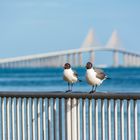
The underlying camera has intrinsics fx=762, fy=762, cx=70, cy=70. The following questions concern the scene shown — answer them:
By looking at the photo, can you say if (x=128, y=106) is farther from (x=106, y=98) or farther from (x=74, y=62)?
(x=74, y=62)

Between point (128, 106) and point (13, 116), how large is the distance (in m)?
1.32

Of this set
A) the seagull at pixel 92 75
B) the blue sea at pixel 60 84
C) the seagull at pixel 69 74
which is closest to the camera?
the seagull at pixel 92 75

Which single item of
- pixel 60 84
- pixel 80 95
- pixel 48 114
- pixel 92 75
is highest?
pixel 92 75

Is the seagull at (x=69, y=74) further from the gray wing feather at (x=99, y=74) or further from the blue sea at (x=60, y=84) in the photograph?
the blue sea at (x=60, y=84)

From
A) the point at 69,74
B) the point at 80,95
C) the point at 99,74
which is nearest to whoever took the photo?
the point at 80,95

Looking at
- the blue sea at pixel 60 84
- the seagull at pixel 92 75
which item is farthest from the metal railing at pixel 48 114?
the blue sea at pixel 60 84

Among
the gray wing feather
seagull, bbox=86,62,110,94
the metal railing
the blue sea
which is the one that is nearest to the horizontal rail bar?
the metal railing

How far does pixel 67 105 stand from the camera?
7.83 metres

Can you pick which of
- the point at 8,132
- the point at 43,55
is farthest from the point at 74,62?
the point at 8,132

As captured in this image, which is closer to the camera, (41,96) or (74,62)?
(41,96)

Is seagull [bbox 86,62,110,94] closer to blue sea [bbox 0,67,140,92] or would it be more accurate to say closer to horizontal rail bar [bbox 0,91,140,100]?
horizontal rail bar [bbox 0,91,140,100]

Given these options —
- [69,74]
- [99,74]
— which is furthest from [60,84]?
[99,74]

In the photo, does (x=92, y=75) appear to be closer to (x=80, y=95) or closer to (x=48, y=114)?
(x=80, y=95)

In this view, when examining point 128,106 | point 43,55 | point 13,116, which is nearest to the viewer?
point 128,106
